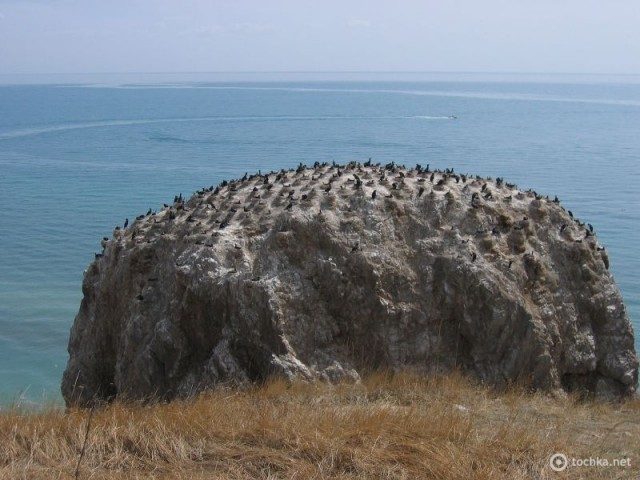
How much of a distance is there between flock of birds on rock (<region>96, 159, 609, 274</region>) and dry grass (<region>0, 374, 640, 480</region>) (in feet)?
9.86

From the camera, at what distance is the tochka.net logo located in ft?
23.9

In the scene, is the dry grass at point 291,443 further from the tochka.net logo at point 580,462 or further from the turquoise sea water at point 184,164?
Answer: the turquoise sea water at point 184,164

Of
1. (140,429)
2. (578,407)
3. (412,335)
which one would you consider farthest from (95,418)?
(578,407)

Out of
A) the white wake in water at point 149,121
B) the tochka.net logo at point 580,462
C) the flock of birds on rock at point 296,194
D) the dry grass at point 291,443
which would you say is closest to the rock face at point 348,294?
the flock of birds on rock at point 296,194

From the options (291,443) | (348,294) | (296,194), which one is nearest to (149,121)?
(296,194)

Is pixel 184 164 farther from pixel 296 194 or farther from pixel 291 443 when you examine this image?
pixel 291 443

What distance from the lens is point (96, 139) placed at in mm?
72938

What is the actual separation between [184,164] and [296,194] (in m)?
44.7

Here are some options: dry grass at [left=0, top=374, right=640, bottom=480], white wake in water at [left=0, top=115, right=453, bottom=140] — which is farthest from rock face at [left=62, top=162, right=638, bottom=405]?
white wake in water at [left=0, top=115, right=453, bottom=140]

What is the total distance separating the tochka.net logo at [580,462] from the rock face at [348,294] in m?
3.26

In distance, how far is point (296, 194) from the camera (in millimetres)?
11711

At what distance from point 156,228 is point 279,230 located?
7.39 ft

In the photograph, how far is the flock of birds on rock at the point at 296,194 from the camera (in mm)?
11398

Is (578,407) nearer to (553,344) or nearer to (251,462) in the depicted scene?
(553,344)
